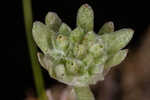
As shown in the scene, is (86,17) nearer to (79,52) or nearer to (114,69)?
(79,52)

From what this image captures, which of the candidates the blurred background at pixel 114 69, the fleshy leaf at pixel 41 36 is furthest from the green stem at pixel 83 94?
the blurred background at pixel 114 69

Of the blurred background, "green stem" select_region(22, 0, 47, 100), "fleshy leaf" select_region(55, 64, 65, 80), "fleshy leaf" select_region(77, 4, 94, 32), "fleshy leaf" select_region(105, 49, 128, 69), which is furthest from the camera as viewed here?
the blurred background

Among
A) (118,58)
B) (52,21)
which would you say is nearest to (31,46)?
(52,21)

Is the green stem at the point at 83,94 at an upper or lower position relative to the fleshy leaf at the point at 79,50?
lower

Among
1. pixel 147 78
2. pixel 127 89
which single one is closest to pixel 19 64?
pixel 127 89

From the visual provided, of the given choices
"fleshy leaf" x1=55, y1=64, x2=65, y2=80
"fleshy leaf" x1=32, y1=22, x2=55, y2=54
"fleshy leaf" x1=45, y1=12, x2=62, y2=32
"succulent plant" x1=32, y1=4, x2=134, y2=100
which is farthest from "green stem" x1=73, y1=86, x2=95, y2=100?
"fleshy leaf" x1=45, y1=12, x2=62, y2=32

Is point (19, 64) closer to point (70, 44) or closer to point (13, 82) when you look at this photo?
point (13, 82)

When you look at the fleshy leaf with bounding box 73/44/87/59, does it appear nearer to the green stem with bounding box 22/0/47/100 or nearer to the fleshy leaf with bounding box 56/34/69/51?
the fleshy leaf with bounding box 56/34/69/51

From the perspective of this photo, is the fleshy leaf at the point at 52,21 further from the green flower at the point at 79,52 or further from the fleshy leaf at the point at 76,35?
the fleshy leaf at the point at 76,35
